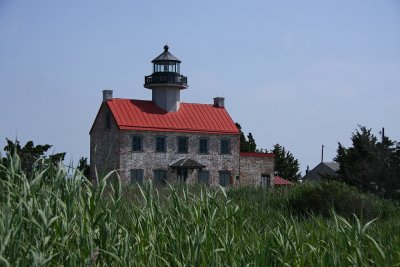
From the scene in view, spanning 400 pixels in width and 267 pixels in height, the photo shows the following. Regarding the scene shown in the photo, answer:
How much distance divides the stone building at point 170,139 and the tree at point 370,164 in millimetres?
8307

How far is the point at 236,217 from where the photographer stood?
8938mm

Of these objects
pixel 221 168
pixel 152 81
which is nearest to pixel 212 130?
pixel 221 168

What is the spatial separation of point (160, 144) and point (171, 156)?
100 centimetres

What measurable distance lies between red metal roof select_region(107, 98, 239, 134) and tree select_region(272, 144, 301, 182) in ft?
26.4

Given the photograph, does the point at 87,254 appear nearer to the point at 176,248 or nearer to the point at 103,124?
the point at 176,248

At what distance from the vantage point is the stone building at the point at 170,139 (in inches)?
1574

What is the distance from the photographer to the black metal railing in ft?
142

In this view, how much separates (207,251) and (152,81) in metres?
37.1

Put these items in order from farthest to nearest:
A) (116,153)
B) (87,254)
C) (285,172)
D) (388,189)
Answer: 1. (285,172)
2. (116,153)
3. (388,189)
4. (87,254)

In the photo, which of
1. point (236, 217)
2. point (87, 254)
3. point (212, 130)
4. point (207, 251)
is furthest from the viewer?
point (212, 130)

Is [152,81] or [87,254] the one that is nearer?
[87,254]

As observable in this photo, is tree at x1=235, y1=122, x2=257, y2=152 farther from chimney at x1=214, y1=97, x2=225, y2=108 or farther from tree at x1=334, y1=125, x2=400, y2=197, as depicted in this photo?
tree at x1=334, y1=125, x2=400, y2=197

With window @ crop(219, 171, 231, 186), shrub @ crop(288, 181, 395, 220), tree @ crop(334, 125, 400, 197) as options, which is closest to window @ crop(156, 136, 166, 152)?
window @ crop(219, 171, 231, 186)

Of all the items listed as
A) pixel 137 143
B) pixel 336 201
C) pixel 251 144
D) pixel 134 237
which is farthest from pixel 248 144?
pixel 134 237
